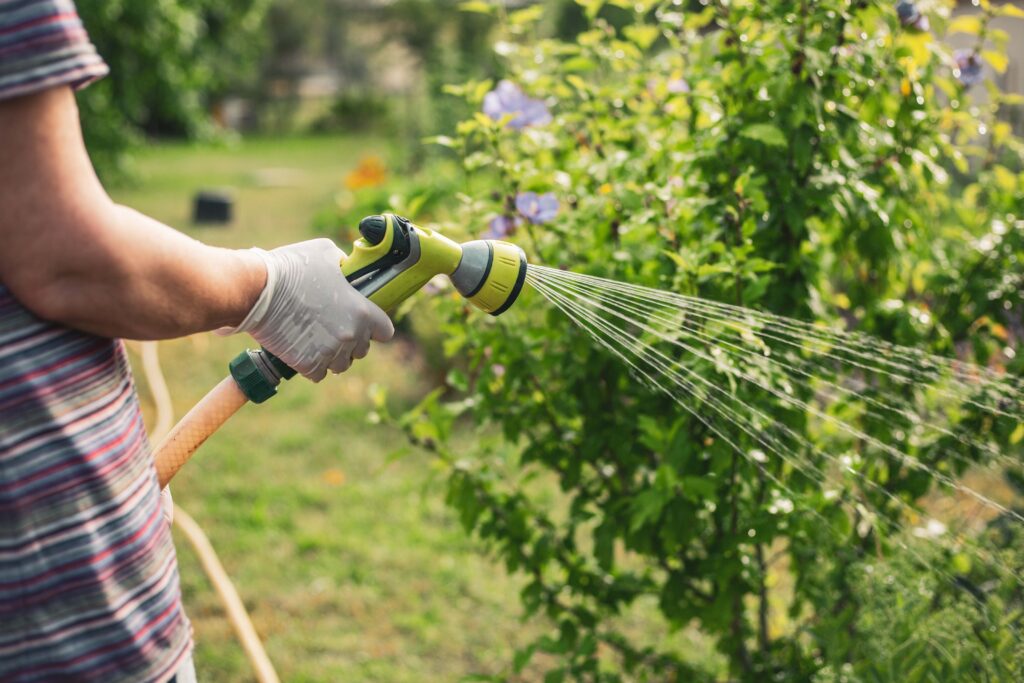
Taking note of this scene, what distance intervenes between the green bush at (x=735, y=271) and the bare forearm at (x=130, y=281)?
97cm

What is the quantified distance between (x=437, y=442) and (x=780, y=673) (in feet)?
3.44

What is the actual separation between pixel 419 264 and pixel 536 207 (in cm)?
66

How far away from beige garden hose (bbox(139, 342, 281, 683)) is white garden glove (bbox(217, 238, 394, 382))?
18 centimetres

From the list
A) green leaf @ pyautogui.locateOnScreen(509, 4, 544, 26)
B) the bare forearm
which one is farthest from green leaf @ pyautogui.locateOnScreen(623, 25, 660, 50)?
the bare forearm

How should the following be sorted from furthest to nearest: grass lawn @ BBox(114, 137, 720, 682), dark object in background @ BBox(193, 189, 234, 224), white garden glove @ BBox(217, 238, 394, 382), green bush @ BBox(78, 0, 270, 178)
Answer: dark object in background @ BBox(193, 189, 234, 224)
green bush @ BBox(78, 0, 270, 178)
grass lawn @ BBox(114, 137, 720, 682)
white garden glove @ BBox(217, 238, 394, 382)

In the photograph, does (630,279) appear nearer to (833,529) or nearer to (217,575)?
(833,529)

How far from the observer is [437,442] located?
231 cm

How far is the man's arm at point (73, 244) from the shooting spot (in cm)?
108

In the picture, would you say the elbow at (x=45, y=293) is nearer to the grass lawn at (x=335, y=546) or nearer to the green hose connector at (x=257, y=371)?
the green hose connector at (x=257, y=371)

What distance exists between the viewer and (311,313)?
1405 mm

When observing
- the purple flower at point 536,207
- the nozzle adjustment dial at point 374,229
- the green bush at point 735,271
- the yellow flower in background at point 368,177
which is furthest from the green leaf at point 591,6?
the yellow flower in background at point 368,177

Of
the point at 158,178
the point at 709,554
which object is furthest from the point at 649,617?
the point at 158,178

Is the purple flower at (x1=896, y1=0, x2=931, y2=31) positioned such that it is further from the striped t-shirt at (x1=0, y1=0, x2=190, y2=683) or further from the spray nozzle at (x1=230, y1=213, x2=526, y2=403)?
the striped t-shirt at (x1=0, y1=0, x2=190, y2=683)

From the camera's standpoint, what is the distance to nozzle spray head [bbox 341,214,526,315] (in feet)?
4.88
